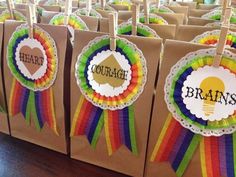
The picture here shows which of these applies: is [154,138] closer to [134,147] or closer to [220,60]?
[134,147]

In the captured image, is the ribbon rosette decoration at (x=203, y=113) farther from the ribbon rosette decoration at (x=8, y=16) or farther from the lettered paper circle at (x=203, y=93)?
the ribbon rosette decoration at (x=8, y=16)

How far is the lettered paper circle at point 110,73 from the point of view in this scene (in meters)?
0.64

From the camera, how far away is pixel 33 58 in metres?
0.75

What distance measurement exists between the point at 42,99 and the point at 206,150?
476mm

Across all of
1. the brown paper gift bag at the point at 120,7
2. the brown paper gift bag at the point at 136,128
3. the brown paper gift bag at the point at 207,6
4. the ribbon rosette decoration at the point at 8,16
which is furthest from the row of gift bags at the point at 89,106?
the brown paper gift bag at the point at 207,6

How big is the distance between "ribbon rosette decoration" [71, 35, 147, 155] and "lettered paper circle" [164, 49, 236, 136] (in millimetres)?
91

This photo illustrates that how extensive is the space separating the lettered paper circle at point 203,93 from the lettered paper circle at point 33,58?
0.34 meters

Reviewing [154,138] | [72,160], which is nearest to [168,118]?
[154,138]

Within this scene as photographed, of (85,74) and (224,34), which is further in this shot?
(85,74)

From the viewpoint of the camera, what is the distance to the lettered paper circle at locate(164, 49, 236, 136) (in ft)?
1.81

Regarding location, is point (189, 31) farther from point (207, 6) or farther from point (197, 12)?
point (207, 6)

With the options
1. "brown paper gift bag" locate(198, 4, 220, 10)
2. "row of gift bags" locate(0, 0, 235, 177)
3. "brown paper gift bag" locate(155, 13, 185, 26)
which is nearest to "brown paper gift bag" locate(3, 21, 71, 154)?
"row of gift bags" locate(0, 0, 235, 177)

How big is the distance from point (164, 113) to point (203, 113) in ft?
0.31

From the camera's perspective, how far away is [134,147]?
687 mm
